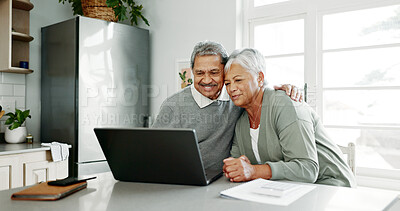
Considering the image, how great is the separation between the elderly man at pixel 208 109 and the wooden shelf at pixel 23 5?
1931 mm

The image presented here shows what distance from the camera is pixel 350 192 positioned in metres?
1.03

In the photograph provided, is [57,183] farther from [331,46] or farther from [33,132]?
[33,132]

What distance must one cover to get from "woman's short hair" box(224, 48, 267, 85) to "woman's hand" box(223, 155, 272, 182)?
0.50 meters

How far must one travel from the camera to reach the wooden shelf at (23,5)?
2.96 meters

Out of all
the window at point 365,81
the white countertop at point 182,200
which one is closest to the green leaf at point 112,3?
the window at point 365,81

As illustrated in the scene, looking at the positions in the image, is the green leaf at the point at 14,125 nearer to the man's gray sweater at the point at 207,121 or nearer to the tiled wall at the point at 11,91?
the tiled wall at the point at 11,91

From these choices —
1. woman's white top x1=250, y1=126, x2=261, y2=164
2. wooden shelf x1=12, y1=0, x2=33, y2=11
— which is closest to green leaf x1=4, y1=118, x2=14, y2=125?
wooden shelf x1=12, y1=0, x2=33, y2=11

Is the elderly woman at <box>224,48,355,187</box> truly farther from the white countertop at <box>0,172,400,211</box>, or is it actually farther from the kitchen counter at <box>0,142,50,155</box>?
the kitchen counter at <box>0,142,50,155</box>

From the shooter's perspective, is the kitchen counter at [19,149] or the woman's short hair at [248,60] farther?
the kitchen counter at [19,149]

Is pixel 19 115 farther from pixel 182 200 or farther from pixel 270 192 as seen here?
pixel 270 192

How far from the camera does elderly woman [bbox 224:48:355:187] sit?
1.33 meters

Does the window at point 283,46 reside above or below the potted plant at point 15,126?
above

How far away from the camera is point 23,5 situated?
303 centimetres

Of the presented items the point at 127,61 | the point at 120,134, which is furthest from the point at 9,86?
Result: the point at 120,134
